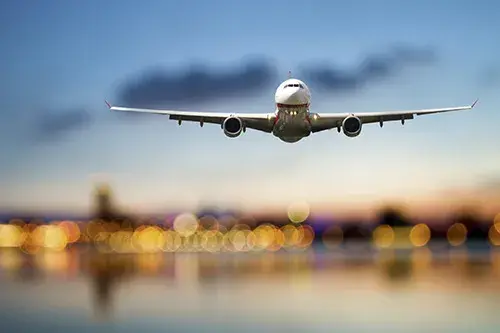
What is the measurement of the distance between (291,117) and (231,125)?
823cm

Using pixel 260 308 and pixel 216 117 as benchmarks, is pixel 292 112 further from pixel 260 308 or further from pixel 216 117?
pixel 260 308

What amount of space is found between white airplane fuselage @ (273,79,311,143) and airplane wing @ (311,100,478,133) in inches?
75.6

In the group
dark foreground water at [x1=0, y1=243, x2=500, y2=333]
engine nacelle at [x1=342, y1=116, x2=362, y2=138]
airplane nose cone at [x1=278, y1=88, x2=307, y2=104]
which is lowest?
dark foreground water at [x1=0, y1=243, x2=500, y2=333]

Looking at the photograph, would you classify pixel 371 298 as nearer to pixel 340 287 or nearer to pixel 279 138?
pixel 340 287

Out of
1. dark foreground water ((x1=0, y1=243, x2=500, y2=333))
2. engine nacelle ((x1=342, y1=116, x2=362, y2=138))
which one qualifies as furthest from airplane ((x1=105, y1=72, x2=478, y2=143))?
dark foreground water ((x1=0, y1=243, x2=500, y2=333))

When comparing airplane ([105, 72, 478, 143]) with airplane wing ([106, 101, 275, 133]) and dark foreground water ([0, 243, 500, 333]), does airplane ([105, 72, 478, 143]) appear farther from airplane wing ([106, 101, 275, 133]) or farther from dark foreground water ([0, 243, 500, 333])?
dark foreground water ([0, 243, 500, 333])

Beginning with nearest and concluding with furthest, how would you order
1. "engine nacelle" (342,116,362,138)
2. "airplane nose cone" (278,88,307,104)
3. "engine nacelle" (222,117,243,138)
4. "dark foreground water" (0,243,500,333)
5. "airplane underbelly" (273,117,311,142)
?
"airplane nose cone" (278,88,307,104) → "airplane underbelly" (273,117,311,142) → "engine nacelle" (342,116,362,138) → "engine nacelle" (222,117,243,138) → "dark foreground water" (0,243,500,333)

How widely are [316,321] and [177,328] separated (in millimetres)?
24049

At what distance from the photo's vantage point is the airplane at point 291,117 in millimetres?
100750

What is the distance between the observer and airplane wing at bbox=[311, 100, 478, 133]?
10238 centimetres

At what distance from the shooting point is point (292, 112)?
330 ft

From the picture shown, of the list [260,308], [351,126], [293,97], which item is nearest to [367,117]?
[351,126]

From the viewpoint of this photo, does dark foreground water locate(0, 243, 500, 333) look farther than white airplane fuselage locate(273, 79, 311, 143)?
Yes

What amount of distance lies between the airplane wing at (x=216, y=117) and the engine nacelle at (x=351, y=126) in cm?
994
